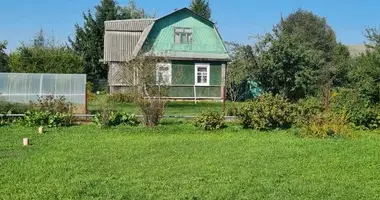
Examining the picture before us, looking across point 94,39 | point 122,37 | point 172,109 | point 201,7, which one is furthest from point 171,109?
point 201,7

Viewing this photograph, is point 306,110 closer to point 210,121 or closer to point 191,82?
point 210,121

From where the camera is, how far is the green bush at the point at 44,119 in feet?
49.9

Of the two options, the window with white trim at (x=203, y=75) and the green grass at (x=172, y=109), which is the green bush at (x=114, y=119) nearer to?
the green grass at (x=172, y=109)

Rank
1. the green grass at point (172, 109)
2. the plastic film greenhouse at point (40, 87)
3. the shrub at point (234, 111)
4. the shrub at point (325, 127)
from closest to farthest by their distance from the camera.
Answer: the shrub at point (325, 127)
the shrub at point (234, 111)
the plastic film greenhouse at point (40, 87)
the green grass at point (172, 109)

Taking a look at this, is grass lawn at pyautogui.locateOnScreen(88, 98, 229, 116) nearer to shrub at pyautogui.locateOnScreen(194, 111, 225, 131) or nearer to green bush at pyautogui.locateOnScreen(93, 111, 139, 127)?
green bush at pyautogui.locateOnScreen(93, 111, 139, 127)

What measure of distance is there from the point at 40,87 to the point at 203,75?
13930mm

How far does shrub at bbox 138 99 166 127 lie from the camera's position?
14898mm

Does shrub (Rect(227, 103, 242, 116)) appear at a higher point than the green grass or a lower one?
higher

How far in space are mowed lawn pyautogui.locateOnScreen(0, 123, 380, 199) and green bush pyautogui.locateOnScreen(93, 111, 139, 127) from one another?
1.60m

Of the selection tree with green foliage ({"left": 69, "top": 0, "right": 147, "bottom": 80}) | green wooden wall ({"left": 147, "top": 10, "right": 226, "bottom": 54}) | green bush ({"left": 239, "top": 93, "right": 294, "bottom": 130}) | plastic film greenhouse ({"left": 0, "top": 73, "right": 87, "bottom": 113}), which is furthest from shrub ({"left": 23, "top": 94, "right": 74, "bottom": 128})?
tree with green foliage ({"left": 69, "top": 0, "right": 147, "bottom": 80})

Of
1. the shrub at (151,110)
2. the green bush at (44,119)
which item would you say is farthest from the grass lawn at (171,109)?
the green bush at (44,119)

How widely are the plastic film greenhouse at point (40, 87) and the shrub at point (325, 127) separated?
8785 mm

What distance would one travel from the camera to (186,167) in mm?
8508

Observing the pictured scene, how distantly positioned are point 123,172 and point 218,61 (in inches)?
940
